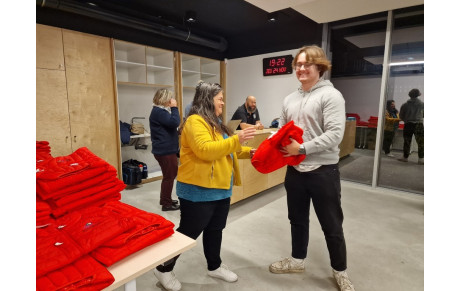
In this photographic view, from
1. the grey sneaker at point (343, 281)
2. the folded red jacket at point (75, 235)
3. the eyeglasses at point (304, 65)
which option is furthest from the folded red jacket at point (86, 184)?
the grey sneaker at point (343, 281)

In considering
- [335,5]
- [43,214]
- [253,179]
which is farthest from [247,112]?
[43,214]

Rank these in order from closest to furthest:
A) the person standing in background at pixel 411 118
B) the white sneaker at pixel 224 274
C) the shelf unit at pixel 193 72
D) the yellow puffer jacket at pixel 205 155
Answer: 1. the yellow puffer jacket at pixel 205 155
2. the white sneaker at pixel 224 274
3. the person standing in background at pixel 411 118
4. the shelf unit at pixel 193 72

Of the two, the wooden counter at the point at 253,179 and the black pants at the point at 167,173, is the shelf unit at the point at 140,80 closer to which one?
the black pants at the point at 167,173

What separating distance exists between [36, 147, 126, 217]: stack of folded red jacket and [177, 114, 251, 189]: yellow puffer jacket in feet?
1.55

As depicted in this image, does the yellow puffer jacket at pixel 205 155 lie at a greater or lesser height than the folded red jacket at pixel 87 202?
greater

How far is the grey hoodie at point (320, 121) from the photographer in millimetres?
1600

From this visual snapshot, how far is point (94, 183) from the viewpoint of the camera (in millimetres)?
1192

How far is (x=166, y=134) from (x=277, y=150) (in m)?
1.95

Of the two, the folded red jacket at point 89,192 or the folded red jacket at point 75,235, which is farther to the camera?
the folded red jacket at point 89,192

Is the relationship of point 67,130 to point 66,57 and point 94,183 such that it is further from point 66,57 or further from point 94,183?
point 94,183

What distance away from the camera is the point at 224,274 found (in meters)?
2.01

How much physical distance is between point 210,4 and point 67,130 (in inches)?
120

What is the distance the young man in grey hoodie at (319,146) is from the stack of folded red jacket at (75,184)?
3.44ft
